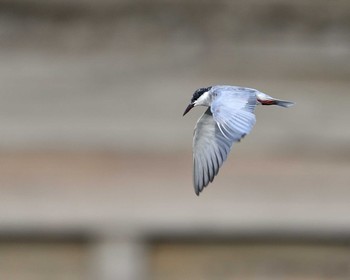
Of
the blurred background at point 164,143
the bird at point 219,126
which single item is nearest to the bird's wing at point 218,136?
the bird at point 219,126

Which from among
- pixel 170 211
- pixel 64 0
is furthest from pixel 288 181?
pixel 64 0

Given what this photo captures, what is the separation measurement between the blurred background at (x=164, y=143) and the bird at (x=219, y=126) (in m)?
1.36

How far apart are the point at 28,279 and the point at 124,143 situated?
1.22 ft

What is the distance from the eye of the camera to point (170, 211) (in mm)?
A: 2422

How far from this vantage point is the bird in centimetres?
77

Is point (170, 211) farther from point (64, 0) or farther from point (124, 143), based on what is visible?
point (64, 0)

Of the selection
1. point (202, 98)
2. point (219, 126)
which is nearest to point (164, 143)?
point (202, 98)

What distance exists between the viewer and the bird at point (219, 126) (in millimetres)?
771

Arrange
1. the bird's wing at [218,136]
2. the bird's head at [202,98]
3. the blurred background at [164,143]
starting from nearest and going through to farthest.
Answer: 1. the bird's wing at [218,136]
2. the bird's head at [202,98]
3. the blurred background at [164,143]

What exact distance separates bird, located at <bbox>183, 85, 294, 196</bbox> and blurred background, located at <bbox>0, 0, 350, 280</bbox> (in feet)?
4.45

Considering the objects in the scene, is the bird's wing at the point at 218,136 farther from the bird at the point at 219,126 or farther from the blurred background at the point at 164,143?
the blurred background at the point at 164,143

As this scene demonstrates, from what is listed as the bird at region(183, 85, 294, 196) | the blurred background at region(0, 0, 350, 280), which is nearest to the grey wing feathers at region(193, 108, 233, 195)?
the bird at region(183, 85, 294, 196)

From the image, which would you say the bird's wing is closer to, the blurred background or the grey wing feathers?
the grey wing feathers

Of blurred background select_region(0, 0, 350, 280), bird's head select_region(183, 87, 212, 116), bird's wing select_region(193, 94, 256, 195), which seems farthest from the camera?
blurred background select_region(0, 0, 350, 280)
